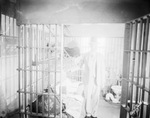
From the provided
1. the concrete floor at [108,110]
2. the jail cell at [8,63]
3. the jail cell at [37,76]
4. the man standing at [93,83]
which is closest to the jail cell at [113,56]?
the concrete floor at [108,110]

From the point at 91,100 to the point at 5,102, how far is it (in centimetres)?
250

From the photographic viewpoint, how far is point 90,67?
432 cm

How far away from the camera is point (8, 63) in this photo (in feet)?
9.82

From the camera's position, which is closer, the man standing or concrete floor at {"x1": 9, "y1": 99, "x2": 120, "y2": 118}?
the man standing

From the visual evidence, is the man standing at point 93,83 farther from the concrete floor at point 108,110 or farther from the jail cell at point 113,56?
the jail cell at point 113,56

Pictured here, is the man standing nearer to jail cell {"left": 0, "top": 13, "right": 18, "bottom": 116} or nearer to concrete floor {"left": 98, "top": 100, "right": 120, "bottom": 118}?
concrete floor {"left": 98, "top": 100, "right": 120, "bottom": 118}

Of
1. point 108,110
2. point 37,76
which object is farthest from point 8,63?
point 108,110

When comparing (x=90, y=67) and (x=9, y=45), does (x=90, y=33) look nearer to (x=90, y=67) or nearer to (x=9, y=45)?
(x=90, y=67)

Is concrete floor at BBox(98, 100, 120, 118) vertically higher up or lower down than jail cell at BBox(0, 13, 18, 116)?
lower down

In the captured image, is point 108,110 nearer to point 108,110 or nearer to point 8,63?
point 108,110

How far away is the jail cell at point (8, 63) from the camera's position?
9.14 feet

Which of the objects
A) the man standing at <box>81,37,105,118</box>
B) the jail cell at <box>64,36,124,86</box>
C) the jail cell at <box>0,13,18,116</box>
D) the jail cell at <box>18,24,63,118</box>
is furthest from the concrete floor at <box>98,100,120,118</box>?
the jail cell at <box>0,13,18,116</box>

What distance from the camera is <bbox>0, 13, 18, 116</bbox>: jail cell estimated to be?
279 centimetres

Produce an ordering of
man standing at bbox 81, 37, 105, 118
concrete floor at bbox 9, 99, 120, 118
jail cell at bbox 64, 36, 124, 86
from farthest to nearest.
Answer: jail cell at bbox 64, 36, 124, 86, concrete floor at bbox 9, 99, 120, 118, man standing at bbox 81, 37, 105, 118
